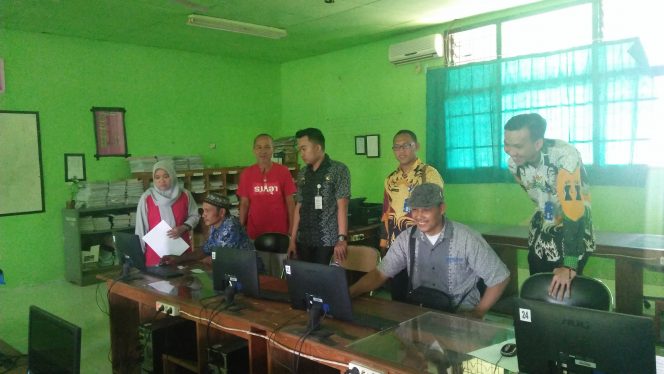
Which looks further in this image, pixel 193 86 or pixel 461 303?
pixel 193 86

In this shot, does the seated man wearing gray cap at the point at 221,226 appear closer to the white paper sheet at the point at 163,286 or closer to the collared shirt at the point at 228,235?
the collared shirt at the point at 228,235

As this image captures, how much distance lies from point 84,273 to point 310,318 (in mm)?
4519

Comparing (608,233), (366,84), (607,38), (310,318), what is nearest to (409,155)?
(310,318)

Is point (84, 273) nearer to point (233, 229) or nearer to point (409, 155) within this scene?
point (233, 229)

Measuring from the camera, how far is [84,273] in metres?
5.64

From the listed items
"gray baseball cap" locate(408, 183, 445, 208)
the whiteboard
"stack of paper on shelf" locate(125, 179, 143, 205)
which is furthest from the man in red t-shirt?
the whiteboard

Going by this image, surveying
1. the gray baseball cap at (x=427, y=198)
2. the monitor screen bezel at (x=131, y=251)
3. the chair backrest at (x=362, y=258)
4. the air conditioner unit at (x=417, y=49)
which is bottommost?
the chair backrest at (x=362, y=258)

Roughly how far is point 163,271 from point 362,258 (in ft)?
3.94

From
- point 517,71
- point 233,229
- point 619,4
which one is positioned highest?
point 619,4

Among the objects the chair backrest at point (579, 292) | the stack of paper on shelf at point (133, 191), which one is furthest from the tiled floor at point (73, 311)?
the chair backrest at point (579, 292)

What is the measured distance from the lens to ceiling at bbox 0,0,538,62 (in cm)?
487

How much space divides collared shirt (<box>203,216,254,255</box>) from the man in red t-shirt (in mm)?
923

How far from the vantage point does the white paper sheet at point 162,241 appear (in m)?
3.40

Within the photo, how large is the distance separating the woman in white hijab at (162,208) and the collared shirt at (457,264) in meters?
1.77
